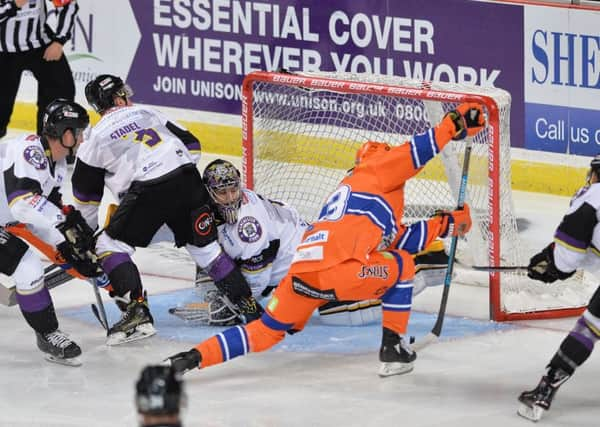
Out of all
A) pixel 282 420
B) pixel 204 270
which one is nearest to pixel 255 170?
pixel 204 270

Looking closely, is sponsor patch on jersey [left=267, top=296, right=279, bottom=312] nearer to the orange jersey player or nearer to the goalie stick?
the orange jersey player

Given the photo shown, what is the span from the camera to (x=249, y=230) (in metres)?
5.52

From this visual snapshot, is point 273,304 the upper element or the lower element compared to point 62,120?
lower

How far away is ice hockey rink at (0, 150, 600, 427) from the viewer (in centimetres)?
461

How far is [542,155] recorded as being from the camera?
279 inches

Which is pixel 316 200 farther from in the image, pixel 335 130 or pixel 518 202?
pixel 518 202

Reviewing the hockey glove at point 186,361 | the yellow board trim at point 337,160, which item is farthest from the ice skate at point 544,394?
the yellow board trim at point 337,160

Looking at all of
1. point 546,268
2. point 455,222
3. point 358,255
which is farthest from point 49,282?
point 546,268

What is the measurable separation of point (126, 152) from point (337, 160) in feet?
4.41

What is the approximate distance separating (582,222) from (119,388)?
167 centimetres

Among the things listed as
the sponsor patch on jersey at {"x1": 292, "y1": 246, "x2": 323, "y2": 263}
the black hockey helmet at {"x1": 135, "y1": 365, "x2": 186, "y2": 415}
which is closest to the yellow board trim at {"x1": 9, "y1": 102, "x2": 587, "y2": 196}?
the sponsor patch on jersey at {"x1": 292, "y1": 246, "x2": 323, "y2": 263}

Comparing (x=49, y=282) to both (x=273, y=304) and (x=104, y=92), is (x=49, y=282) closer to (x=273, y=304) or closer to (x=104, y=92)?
A: (x=104, y=92)

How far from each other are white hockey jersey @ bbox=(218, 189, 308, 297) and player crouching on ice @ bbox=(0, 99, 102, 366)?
22.8 inches

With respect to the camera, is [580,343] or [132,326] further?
[132,326]
